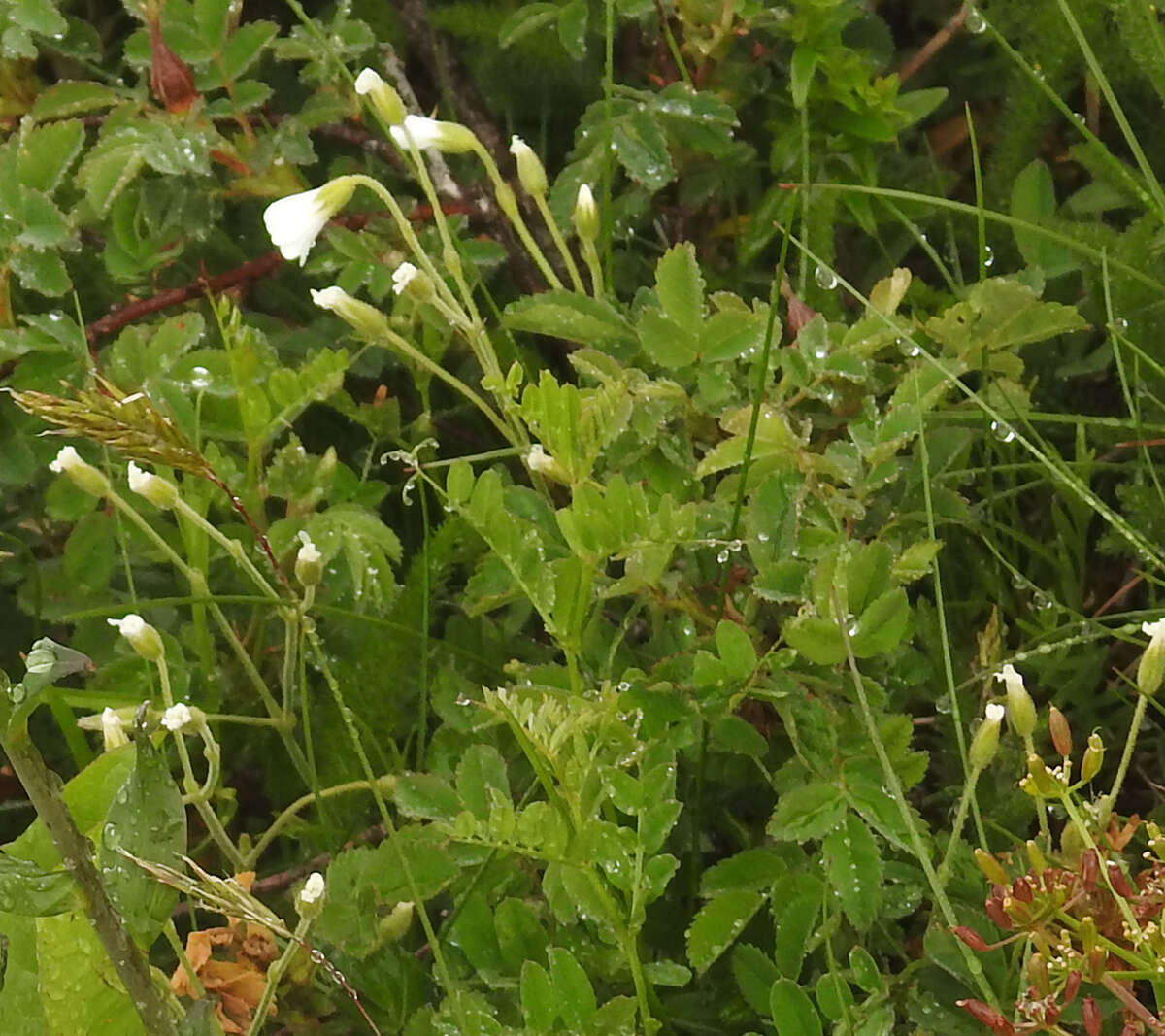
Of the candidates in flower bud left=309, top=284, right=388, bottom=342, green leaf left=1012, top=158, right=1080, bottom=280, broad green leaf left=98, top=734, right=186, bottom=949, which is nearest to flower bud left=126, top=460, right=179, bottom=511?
flower bud left=309, top=284, right=388, bottom=342

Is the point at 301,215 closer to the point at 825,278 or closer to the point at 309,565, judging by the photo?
the point at 309,565

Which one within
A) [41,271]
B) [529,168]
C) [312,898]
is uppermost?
[529,168]

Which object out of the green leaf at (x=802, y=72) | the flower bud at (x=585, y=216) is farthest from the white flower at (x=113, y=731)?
the green leaf at (x=802, y=72)

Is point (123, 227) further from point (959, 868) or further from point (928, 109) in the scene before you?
point (959, 868)

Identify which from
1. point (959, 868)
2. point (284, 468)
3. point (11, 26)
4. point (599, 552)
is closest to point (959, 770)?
point (959, 868)

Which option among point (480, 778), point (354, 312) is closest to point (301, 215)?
point (354, 312)

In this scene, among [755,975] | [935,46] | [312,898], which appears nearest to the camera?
[312,898]

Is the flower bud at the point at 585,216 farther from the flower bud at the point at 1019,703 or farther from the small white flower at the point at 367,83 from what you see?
the flower bud at the point at 1019,703
